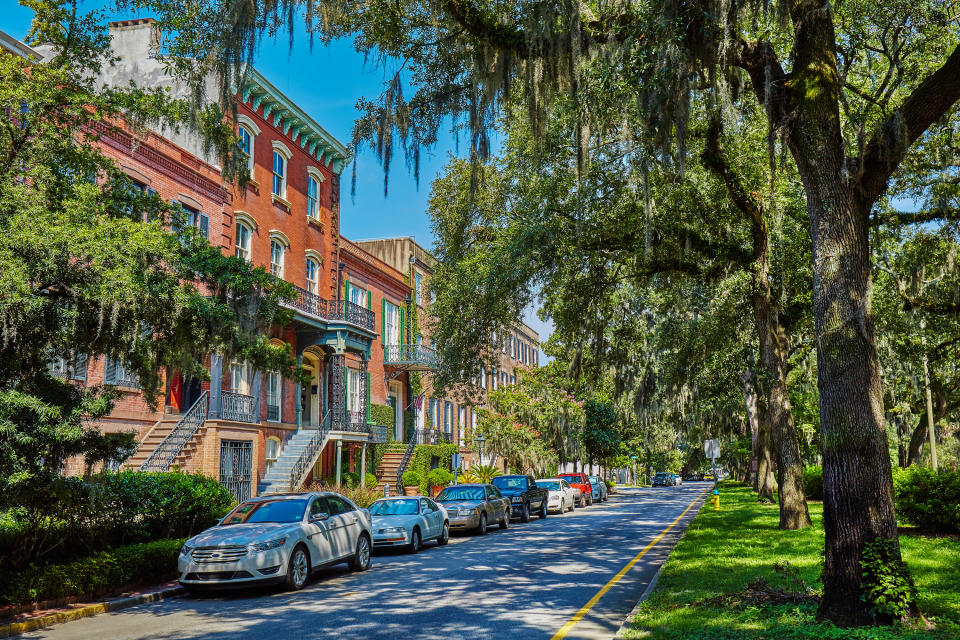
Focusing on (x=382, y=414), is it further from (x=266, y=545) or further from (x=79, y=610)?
(x=79, y=610)

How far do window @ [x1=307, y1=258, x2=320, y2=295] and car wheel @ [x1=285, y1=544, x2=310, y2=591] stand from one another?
61.5ft

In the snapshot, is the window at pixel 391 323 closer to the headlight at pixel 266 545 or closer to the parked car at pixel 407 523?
the parked car at pixel 407 523

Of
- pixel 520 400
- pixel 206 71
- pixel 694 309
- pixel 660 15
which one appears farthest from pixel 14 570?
pixel 520 400

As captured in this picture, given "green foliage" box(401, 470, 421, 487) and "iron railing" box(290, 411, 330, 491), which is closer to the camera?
"iron railing" box(290, 411, 330, 491)

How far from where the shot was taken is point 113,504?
40.5 feet

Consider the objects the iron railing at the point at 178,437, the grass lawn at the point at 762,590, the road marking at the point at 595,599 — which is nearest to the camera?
the grass lawn at the point at 762,590

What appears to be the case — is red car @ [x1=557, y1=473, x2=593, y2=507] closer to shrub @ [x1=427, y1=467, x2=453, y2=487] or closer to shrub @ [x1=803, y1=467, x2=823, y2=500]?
shrub @ [x1=427, y1=467, x2=453, y2=487]

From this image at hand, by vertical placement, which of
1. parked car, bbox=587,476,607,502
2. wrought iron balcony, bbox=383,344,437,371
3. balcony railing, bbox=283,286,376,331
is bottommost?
parked car, bbox=587,476,607,502

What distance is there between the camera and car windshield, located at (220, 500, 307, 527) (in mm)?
12531

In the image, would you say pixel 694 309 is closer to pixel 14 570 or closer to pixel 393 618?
pixel 393 618

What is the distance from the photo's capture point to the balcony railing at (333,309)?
91.9ft

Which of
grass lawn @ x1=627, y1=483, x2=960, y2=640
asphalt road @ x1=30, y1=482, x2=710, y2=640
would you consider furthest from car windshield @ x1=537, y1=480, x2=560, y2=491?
grass lawn @ x1=627, y1=483, x2=960, y2=640

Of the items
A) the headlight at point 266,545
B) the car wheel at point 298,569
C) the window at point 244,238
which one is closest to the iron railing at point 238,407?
the window at point 244,238

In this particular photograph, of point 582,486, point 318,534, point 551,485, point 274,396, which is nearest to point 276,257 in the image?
point 274,396
